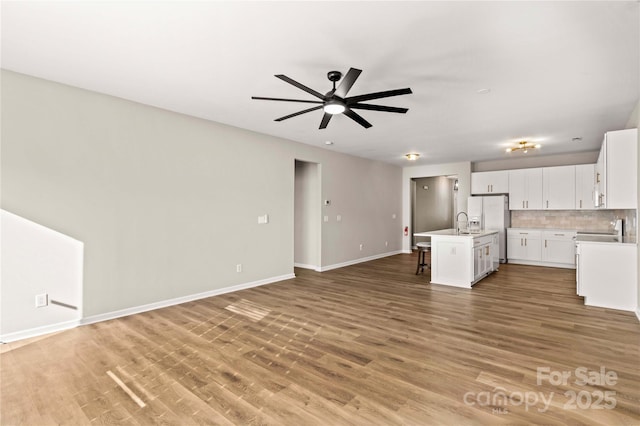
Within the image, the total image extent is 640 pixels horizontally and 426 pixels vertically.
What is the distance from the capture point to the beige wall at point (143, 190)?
333 cm

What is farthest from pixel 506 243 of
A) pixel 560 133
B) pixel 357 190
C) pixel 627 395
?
pixel 627 395

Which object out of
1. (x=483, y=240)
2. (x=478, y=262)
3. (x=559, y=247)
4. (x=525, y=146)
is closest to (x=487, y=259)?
(x=483, y=240)

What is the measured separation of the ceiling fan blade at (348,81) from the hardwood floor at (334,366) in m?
2.39

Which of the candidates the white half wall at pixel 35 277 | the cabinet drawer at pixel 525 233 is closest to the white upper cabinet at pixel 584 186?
the cabinet drawer at pixel 525 233

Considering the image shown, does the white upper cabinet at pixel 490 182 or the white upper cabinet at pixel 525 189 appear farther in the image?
the white upper cabinet at pixel 490 182

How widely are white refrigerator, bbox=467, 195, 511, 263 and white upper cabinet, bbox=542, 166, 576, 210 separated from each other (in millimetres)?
853

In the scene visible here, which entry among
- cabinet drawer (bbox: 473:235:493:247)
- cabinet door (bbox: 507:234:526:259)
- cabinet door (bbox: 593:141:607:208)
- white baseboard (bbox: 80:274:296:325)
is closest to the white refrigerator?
cabinet door (bbox: 507:234:526:259)

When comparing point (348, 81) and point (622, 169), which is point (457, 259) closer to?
point (622, 169)

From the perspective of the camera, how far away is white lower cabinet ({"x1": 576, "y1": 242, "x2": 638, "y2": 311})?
410 centimetres

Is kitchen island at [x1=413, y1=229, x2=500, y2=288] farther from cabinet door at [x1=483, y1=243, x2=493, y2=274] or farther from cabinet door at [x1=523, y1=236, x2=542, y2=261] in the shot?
cabinet door at [x1=523, y1=236, x2=542, y2=261]

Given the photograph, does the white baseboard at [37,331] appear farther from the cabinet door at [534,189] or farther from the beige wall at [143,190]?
the cabinet door at [534,189]

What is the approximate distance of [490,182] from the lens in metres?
8.16

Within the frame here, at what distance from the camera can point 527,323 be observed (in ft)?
11.9

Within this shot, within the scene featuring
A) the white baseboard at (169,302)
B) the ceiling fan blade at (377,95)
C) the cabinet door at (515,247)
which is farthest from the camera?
the cabinet door at (515,247)
